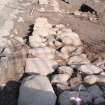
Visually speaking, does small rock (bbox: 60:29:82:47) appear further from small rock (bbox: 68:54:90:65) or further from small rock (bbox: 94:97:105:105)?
small rock (bbox: 94:97:105:105)

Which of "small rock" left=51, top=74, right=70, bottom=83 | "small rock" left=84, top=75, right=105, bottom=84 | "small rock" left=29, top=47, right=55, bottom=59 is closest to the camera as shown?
"small rock" left=51, top=74, right=70, bottom=83

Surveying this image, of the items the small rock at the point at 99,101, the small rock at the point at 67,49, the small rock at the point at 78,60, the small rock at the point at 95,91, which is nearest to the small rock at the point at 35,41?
the small rock at the point at 67,49

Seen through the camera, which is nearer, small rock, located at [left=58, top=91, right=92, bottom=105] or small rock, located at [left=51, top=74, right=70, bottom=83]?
small rock, located at [left=58, top=91, right=92, bottom=105]

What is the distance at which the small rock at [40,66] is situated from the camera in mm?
5797

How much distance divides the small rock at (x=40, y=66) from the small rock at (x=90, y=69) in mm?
541

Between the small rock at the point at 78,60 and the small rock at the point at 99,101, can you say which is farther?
the small rock at the point at 78,60

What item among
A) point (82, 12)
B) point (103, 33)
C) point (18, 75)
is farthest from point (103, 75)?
point (82, 12)

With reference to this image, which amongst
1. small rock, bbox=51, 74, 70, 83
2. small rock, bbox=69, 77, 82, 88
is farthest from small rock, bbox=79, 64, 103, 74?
small rock, bbox=51, 74, 70, 83

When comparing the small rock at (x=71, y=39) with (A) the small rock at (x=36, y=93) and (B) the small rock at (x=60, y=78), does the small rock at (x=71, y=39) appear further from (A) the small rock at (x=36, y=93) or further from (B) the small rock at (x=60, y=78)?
(A) the small rock at (x=36, y=93)

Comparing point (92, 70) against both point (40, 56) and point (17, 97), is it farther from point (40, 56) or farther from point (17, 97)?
point (17, 97)

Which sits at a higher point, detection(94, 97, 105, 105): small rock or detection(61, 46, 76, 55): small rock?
detection(94, 97, 105, 105): small rock

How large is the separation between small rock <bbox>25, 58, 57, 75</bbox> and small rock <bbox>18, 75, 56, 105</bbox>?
75 cm

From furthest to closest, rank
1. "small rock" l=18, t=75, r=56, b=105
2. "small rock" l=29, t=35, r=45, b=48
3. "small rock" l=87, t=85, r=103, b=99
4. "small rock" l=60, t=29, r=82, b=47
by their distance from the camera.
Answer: "small rock" l=60, t=29, r=82, b=47, "small rock" l=29, t=35, r=45, b=48, "small rock" l=87, t=85, r=103, b=99, "small rock" l=18, t=75, r=56, b=105

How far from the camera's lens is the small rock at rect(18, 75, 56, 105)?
4666 mm
